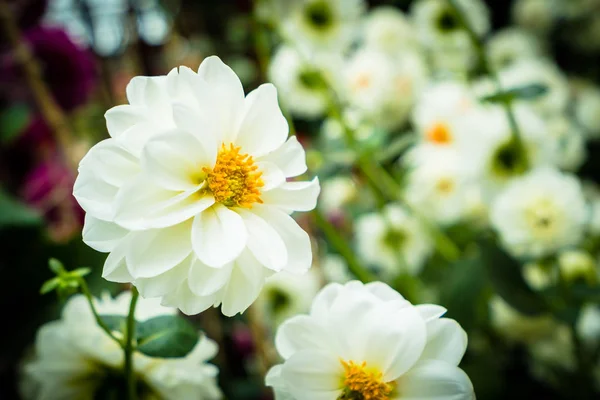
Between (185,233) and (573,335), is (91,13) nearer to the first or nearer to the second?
(185,233)

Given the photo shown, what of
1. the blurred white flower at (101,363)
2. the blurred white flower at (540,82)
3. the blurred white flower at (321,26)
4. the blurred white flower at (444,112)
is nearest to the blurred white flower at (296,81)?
the blurred white flower at (321,26)

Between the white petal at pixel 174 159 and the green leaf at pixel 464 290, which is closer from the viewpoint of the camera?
the white petal at pixel 174 159

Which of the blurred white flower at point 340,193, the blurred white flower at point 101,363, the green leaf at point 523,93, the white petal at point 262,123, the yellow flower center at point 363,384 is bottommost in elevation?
the blurred white flower at point 340,193

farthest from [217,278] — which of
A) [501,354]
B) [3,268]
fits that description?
[501,354]

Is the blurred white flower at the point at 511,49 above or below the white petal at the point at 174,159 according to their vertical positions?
below

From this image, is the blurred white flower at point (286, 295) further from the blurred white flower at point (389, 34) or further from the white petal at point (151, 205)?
the white petal at point (151, 205)

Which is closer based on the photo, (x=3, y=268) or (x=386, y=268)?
(x=3, y=268)

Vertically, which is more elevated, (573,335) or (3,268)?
(3,268)

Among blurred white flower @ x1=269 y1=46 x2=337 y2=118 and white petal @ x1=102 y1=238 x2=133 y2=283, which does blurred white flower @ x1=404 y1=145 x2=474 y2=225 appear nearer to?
blurred white flower @ x1=269 y1=46 x2=337 y2=118
